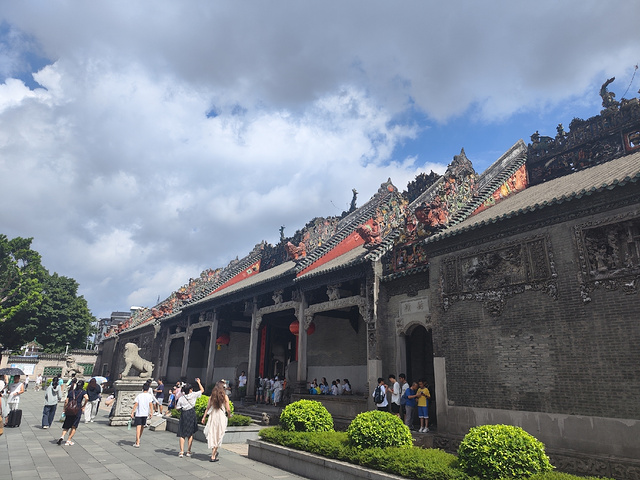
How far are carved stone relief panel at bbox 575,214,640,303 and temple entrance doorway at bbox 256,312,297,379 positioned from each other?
13.8 meters

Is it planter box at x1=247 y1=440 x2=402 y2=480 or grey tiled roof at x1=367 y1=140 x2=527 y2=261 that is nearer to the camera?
planter box at x1=247 y1=440 x2=402 y2=480

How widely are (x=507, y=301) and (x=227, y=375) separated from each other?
20.5 meters

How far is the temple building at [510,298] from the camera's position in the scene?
782 cm

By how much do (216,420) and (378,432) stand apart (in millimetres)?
3222

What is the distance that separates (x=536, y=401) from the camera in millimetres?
8562

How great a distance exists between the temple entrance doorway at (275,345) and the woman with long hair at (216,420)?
11.3 meters

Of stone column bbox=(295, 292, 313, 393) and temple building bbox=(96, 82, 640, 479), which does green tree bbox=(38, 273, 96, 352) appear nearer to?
temple building bbox=(96, 82, 640, 479)

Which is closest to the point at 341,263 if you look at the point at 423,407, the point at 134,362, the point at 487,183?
the point at 423,407

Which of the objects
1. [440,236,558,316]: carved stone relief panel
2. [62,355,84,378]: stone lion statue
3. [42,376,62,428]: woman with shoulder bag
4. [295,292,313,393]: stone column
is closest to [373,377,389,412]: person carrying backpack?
[440,236,558,316]: carved stone relief panel

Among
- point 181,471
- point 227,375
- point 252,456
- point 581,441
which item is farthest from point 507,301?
point 227,375

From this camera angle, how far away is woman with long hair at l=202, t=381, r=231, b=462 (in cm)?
817

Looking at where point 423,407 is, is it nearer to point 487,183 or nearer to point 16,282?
point 487,183

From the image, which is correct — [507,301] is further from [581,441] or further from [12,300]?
[12,300]

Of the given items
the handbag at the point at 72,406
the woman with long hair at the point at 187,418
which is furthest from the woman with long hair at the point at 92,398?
the woman with long hair at the point at 187,418
